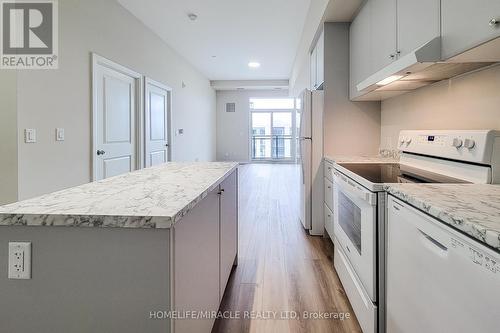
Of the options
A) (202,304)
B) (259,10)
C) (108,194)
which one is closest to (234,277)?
(202,304)

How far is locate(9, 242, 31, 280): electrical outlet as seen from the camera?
3.11ft

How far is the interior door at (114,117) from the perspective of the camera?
353 cm

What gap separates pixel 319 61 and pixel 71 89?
9.01ft

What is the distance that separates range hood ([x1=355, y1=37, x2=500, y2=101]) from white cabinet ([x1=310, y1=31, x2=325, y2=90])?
1174 millimetres

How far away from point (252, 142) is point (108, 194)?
33.1ft

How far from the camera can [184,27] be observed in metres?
4.89

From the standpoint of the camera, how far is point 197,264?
4.17ft

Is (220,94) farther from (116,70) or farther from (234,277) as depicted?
(234,277)

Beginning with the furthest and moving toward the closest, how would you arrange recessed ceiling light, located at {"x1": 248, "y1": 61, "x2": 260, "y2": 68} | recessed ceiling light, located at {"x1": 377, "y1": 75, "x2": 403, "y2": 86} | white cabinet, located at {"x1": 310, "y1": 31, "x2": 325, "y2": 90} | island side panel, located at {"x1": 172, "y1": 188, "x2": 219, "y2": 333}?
recessed ceiling light, located at {"x1": 248, "y1": 61, "x2": 260, "y2": 68} < white cabinet, located at {"x1": 310, "y1": 31, "x2": 325, "y2": 90} < recessed ceiling light, located at {"x1": 377, "y1": 75, "x2": 403, "y2": 86} < island side panel, located at {"x1": 172, "y1": 188, "x2": 219, "y2": 333}

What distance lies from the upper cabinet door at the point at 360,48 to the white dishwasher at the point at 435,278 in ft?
5.68

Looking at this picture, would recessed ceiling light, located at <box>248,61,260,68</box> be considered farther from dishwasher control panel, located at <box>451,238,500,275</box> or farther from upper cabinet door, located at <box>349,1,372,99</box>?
dishwasher control panel, located at <box>451,238,500,275</box>

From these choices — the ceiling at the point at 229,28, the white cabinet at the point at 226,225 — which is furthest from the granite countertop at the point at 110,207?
the ceiling at the point at 229,28

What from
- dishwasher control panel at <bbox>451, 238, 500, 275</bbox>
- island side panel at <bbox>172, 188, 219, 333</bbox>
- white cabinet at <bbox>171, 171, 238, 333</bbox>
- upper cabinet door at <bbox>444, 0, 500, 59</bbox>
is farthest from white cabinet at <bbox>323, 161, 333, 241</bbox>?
dishwasher control panel at <bbox>451, 238, 500, 275</bbox>

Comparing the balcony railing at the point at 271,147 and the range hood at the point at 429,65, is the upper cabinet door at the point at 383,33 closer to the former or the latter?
the range hood at the point at 429,65
